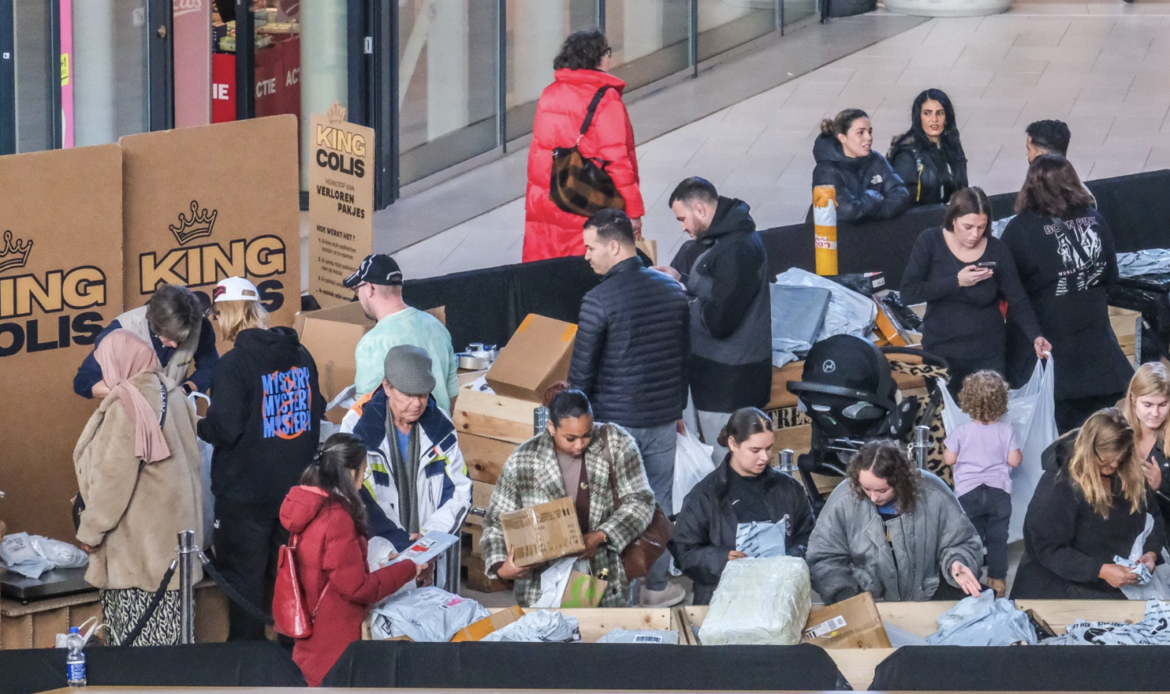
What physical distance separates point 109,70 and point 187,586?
646cm

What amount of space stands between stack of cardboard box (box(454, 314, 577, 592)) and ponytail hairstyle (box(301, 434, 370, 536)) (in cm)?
222

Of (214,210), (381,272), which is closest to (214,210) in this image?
(214,210)

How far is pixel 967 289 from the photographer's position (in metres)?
8.73

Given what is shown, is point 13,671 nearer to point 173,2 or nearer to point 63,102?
point 63,102

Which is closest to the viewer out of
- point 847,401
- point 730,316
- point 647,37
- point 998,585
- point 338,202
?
point 998,585

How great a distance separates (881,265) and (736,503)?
4885 mm

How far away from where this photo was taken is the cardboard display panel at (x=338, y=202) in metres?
9.15

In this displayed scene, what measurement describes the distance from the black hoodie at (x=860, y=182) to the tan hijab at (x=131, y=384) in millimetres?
5289

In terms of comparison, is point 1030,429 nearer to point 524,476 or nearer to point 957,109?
point 524,476

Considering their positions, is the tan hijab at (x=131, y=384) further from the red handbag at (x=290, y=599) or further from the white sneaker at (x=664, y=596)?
the white sneaker at (x=664, y=596)

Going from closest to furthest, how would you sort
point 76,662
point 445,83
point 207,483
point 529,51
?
point 76,662 < point 207,483 < point 445,83 < point 529,51

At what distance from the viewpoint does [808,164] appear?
49.3 ft

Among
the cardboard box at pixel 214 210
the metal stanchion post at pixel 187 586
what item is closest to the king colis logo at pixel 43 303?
the cardboard box at pixel 214 210

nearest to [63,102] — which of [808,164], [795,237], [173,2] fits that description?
[173,2]
